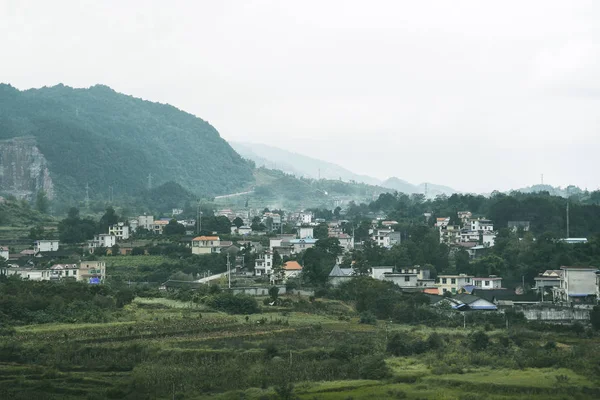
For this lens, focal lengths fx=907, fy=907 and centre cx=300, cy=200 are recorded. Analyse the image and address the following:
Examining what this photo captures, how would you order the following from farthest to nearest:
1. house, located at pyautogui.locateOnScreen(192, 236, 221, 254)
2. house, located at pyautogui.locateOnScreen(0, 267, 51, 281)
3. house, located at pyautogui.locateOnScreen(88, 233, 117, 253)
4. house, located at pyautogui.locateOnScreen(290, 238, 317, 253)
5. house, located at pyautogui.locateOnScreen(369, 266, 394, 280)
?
house, located at pyautogui.locateOnScreen(290, 238, 317, 253) < house, located at pyautogui.locateOnScreen(88, 233, 117, 253) < house, located at pyautogui.locateOnScreen(192, 236, 221, 254) < house, located at pyautogui.locateOnScreen(0, 267, 51, 281) < house, located at pyautogui.locateOnScreen(369, 266, 394, 280)

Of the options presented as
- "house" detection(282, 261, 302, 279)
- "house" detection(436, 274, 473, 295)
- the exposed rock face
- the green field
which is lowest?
the green field

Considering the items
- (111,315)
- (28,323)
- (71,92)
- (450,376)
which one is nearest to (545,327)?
(450,376)

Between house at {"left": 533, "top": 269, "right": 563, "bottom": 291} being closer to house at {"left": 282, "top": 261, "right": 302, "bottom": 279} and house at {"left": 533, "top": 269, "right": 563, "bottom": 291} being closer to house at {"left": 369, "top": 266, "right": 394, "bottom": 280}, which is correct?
house at {"left": 369, "top": 266, "right": 394, "bottom": 280}

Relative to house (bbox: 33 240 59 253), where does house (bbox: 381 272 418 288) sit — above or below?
below

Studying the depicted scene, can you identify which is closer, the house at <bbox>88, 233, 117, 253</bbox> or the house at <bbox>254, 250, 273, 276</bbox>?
the house at <bbox>254, 250, 273, 276</bbox>

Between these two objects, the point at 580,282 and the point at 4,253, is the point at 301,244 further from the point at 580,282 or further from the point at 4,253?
the point at 580,282

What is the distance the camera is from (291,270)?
147ft

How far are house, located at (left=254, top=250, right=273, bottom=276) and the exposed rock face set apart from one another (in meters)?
63.9

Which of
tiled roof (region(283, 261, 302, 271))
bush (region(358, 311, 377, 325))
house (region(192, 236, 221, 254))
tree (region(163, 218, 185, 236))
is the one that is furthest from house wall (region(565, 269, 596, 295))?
tree (region(163, 218, 185, 236))

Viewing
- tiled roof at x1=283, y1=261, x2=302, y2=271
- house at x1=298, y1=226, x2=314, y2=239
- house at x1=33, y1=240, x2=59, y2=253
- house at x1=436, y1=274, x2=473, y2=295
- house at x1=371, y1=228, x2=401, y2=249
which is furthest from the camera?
house at x1=298, y1=226, x2=314, y2=239

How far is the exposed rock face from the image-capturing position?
107688 millimetres

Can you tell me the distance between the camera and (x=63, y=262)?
4622 centimetres

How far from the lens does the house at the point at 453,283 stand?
3978cm

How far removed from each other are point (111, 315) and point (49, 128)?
320ft
